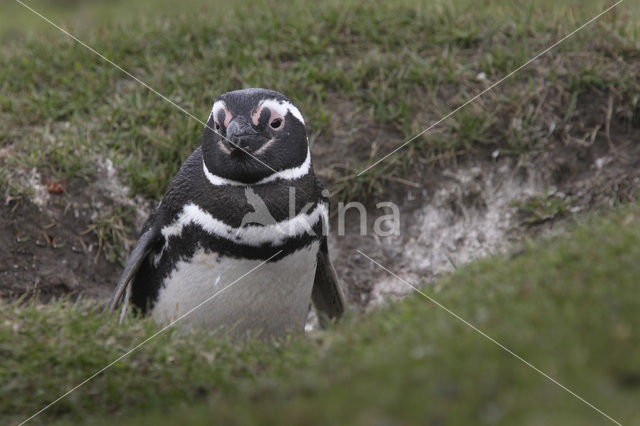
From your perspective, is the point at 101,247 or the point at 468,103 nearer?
the point at 101,247

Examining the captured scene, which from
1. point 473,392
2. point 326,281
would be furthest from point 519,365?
point 326,281

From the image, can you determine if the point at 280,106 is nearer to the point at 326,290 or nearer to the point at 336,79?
the point at 326,290

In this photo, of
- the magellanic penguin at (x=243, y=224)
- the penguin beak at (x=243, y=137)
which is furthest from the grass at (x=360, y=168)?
the penguin beak at (x=243, y=137)

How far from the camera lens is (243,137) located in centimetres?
379

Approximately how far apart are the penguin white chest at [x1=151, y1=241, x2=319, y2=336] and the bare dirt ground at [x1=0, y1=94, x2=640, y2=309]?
2.98 feet

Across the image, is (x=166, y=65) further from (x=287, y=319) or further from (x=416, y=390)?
(x=416, y=390)

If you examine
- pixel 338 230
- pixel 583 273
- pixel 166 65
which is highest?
pixel 583 273

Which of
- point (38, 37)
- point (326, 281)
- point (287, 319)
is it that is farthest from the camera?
point (38, 37)

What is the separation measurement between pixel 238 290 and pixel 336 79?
2144mm

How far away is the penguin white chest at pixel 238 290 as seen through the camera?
392 centimetres

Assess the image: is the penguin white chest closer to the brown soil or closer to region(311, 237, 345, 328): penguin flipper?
region(311, 237, 345, 328): penguin flipper

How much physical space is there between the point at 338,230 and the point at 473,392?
323 centimetres

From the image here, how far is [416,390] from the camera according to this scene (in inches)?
80.6

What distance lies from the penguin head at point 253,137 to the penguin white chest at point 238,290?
426 mm
